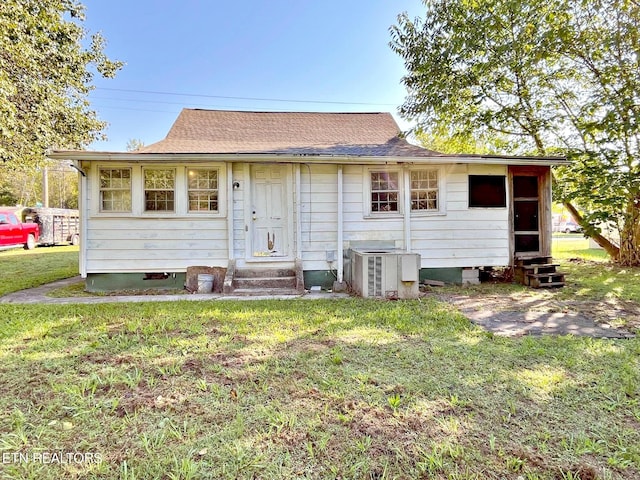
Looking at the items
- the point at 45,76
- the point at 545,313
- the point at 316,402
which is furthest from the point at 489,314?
the point at 45,76

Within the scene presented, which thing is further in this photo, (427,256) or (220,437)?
(427,256)

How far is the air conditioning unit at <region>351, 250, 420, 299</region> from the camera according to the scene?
5.44 meters

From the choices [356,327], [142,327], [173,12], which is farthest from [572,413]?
[173,12]

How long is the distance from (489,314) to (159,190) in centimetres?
610

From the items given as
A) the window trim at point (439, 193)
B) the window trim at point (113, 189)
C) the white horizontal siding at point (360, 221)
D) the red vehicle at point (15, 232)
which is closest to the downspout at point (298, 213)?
the white horizontal siding at point (360, 221)

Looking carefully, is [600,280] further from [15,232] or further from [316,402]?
[15,232]

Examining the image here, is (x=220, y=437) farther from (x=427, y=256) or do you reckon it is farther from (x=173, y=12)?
(x=173, y=12)

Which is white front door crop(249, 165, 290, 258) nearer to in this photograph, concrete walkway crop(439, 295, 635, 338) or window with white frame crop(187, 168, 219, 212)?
window with white frame crop(187, 168, 219, 212)

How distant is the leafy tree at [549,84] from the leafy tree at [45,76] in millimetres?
9943

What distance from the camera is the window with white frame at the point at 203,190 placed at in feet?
21.0

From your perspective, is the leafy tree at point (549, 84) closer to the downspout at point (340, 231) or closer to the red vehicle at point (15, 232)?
the downspout at point (340, 231)

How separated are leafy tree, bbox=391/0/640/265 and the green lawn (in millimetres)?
5363

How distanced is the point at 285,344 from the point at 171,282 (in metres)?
3.99

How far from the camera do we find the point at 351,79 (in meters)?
17.0
